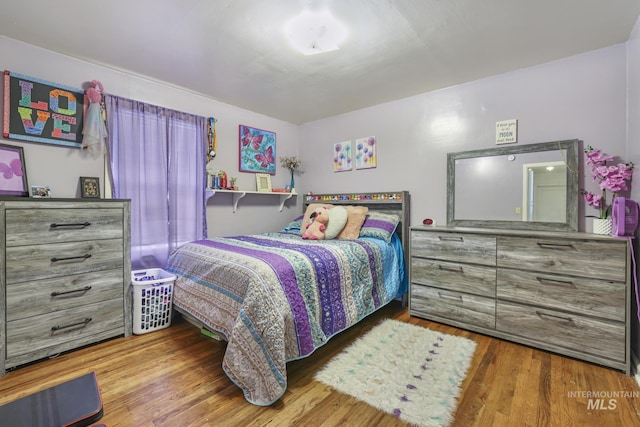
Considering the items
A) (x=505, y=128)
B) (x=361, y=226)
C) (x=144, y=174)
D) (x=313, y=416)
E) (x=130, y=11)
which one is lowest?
(x=313, y=416)

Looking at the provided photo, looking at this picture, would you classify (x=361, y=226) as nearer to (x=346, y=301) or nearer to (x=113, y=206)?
(x=346, y=301)

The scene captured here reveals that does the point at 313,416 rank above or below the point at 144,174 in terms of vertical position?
below

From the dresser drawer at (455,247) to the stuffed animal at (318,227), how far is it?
2.81 feet

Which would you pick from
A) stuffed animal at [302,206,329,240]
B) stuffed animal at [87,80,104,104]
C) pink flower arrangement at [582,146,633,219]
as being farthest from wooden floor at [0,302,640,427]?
stuffed animal at [87,80,104,104]

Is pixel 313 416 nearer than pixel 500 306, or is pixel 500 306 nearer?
pixel 313 416

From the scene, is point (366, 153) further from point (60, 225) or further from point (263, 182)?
point (60, 225)

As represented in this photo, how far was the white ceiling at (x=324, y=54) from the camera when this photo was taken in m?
1.72

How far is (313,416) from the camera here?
1431 millimetres

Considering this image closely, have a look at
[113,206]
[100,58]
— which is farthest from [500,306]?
[100,58]

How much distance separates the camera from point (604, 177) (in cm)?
204

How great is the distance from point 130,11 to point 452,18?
6.54 feet

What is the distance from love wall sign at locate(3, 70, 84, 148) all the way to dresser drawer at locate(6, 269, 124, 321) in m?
1.08

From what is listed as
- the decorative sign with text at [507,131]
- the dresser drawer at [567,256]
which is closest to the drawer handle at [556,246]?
the dresser drawer at [567,256]

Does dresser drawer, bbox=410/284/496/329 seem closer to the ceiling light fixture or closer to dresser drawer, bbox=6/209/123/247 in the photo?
the ceiling light fixture
